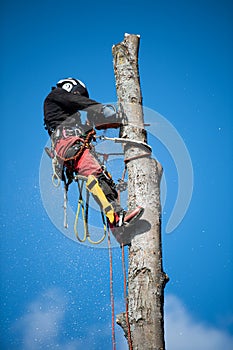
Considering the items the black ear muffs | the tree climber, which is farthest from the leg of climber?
the black ear muffs

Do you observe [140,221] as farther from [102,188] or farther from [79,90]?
[79,90]

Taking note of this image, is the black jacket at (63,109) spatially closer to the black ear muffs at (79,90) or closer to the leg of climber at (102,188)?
the black ear muffs at (79,90)

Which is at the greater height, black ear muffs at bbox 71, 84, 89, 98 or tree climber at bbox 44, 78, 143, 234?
black ear muffs at bbox 71, 84, 89, 98

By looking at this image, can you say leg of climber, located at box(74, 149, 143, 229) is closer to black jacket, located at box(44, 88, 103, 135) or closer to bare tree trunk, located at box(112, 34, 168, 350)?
bare tree trunk, located at box(112, 34, 168, 350)

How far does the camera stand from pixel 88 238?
4250mm

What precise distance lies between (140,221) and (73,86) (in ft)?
5.49

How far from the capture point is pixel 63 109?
14.7 feet

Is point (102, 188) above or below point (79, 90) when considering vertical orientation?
below

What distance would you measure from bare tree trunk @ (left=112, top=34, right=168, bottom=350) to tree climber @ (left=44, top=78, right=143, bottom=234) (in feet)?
0.50

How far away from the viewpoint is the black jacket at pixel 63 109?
431 centimetres

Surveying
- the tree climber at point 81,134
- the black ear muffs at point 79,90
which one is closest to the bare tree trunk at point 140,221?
the tree climber at point 81,134

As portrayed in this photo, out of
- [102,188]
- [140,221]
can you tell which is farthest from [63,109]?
[140,221]

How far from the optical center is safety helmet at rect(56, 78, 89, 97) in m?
4.46

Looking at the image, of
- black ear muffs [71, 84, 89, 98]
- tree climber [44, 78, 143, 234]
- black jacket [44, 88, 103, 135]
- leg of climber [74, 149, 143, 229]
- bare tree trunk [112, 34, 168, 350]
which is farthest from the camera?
black ear muffs [71, 84, 89, 98]
